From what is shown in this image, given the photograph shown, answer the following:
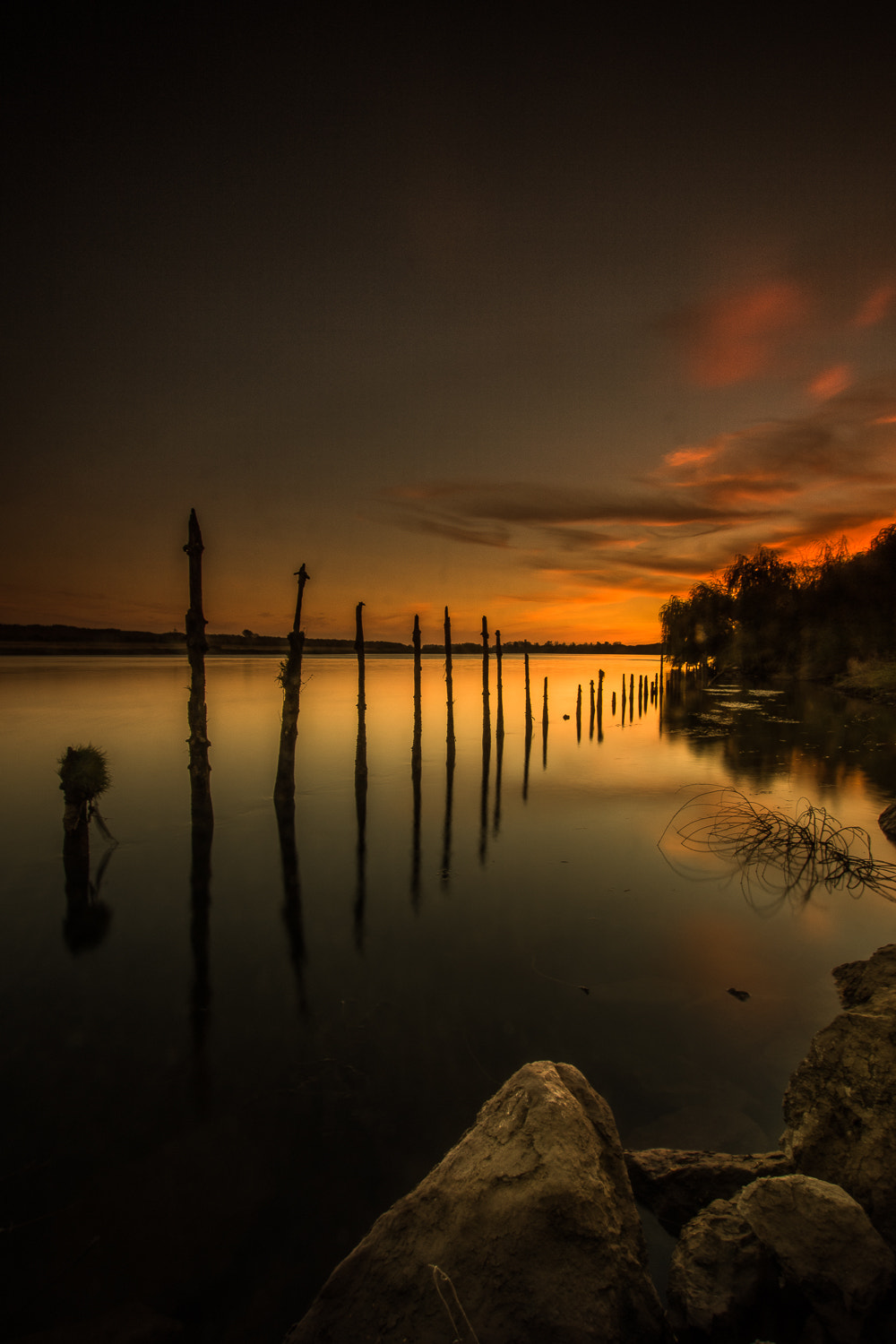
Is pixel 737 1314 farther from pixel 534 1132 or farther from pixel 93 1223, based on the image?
pixel 93 1223

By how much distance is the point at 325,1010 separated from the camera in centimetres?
720

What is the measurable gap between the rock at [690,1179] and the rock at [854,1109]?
0.82ft

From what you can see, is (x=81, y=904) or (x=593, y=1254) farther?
(x=81, y=904)

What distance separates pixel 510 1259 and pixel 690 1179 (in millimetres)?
1962

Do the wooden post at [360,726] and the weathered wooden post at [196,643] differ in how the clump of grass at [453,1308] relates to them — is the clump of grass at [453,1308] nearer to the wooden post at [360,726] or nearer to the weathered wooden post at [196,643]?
the weathered wooden post at [196,643]

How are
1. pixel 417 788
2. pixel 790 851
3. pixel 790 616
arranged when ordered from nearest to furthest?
pixel 790 851, pixel 417 788, pixel 790 616

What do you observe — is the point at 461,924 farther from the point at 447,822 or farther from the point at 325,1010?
the point at 447,822

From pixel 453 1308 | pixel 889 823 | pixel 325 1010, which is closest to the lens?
pixel 453 1308

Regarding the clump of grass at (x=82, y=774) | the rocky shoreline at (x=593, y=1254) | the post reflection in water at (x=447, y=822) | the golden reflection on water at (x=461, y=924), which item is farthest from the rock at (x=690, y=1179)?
the clump of grass at (x=82, y=774)

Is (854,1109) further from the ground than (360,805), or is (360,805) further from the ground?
(854,1109)

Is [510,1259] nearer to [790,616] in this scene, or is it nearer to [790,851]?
[790,851]

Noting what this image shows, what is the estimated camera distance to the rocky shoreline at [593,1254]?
2662 millimetres

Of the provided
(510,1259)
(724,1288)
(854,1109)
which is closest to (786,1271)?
(724,1288)

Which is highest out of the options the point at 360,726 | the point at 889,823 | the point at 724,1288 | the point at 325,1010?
the point at 360,726
